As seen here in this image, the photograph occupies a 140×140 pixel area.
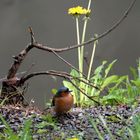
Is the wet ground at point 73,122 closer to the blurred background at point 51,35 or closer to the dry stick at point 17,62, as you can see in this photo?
the dry stick at point 17,62

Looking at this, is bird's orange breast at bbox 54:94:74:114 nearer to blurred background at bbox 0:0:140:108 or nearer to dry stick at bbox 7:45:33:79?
dry stick at bbox 7:45:33:79

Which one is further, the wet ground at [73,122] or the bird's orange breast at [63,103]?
the bird's orange breast at [63,103]

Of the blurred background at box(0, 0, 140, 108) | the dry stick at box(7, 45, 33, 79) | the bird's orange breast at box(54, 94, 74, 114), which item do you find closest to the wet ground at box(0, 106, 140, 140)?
the bird's orange breast at box(54, 94, 74, 114)

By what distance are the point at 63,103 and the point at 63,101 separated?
1 cm

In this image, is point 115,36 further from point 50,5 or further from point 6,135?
point 6,135

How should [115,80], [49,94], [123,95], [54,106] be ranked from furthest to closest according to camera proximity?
[49,94], [115,80], [123,95], [54,106]

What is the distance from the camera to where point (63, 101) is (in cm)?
342

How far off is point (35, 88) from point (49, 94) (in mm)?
132

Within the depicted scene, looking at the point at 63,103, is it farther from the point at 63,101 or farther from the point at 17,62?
the point at 17,62

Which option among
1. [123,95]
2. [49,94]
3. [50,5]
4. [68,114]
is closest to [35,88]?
[49,94]

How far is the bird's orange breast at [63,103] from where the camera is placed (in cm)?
342

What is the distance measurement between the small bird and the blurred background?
2.01 meters

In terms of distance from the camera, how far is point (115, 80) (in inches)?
193

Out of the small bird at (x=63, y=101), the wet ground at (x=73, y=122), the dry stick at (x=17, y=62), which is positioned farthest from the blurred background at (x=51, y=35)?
the small bird at (x=63, y=101)
